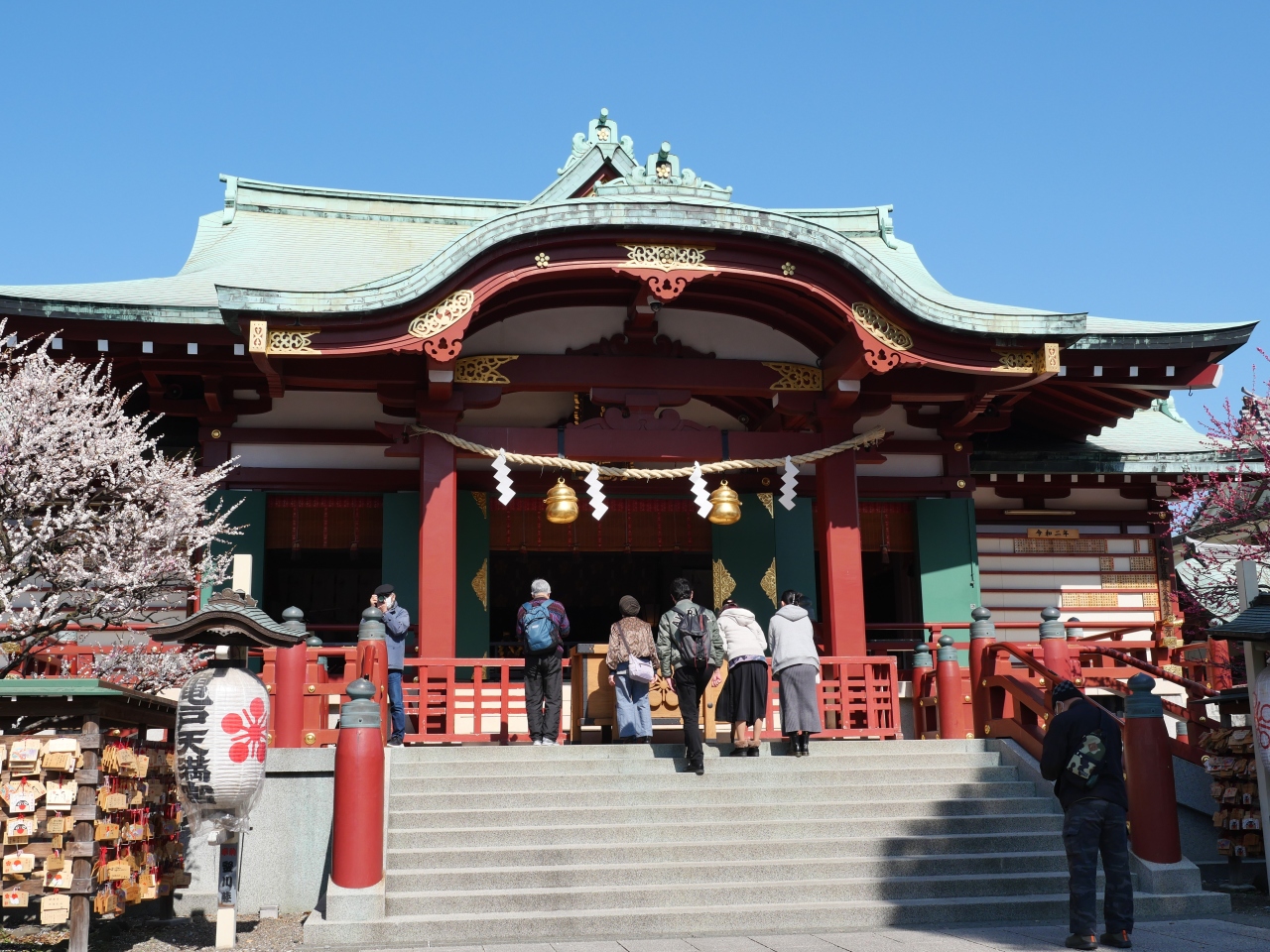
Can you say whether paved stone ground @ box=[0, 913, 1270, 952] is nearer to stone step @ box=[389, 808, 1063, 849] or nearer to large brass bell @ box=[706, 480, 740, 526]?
stone step @ box=[389, 808, 1063, 849]

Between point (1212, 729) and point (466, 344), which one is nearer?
point (1212, 729)

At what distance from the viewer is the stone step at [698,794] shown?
9.12 meters

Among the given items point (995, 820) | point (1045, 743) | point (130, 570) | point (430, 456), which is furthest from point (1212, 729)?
point (130, 570)

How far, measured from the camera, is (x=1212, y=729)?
1020 centimetres

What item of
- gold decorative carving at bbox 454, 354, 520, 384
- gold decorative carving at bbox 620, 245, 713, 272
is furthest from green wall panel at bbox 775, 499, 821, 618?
gold decorative carving at bbox 454, 354, 520, 384

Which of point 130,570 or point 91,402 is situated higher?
point 91,402

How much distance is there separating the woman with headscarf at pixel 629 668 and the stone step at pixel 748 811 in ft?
4.04

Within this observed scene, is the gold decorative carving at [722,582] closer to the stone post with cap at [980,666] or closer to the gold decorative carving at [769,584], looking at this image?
the gold decorative carving at [769,584]

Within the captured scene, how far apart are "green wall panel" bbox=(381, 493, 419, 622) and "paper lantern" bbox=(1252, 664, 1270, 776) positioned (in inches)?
339

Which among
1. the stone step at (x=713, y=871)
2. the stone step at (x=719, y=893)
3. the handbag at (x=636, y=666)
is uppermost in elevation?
the handbag at (x=636, y=666)

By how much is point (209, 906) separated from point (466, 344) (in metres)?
6.26

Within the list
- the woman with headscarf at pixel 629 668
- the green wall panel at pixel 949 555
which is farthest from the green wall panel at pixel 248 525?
the green wall panel at pixel 949 555

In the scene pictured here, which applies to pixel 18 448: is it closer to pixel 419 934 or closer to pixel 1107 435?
pixel 419 934

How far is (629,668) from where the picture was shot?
10.2m
